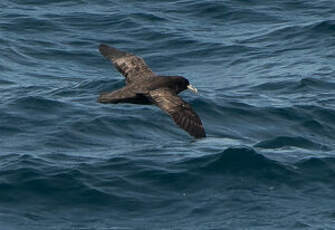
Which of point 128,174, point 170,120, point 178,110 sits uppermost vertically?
point 178,110

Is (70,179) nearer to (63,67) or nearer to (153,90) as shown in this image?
(153,90)

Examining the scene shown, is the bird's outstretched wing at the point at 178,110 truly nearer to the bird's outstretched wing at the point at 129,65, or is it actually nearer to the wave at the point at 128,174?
the bird's outstretched wing at the point at 129,65

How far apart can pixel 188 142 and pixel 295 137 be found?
7.33 ft

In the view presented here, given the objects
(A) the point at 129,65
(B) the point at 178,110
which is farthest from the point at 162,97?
(A) the point at 129,65

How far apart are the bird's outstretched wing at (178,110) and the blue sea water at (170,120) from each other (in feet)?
6.12

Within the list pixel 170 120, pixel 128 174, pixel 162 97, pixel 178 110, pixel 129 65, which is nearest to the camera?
pixel 178 110

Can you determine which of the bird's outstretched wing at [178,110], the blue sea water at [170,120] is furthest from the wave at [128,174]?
the bird's outstretched wing at [178,110]

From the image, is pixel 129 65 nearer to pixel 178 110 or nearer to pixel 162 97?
pixel 162 97

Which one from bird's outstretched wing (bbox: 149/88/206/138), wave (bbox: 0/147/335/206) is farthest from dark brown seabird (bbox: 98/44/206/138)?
wave (bbox: 0/147/335/206)

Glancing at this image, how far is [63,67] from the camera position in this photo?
2770cm

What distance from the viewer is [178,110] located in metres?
18.1

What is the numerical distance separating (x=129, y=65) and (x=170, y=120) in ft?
10.8

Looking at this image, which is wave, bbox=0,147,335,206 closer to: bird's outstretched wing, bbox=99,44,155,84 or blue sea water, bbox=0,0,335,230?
blue sea water, bbox=0,0,335,230

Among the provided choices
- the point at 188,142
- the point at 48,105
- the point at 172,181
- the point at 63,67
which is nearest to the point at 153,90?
the point at 172,181
